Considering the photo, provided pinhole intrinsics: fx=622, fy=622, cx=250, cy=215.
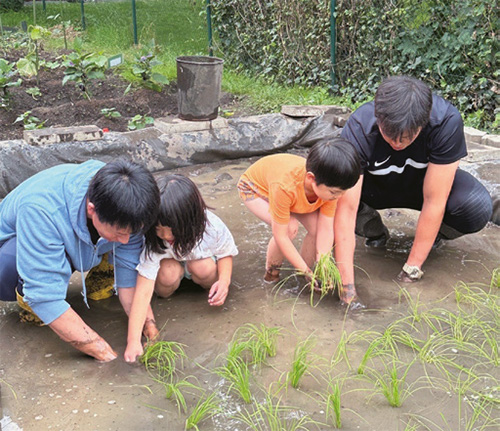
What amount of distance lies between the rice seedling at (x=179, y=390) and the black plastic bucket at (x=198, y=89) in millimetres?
3323

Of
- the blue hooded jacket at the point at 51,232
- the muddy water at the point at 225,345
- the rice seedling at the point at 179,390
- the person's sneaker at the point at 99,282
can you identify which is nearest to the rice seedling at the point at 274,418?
the muddy water at the point at 225,345

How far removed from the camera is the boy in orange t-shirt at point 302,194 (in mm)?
2596

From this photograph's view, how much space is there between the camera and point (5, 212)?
8.48 feet

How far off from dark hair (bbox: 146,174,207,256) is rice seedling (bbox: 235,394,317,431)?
0.71 m

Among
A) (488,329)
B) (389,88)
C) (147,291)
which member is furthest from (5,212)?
(488,329)

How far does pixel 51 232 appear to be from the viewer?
233 centimetres

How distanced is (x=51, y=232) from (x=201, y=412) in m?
0.88

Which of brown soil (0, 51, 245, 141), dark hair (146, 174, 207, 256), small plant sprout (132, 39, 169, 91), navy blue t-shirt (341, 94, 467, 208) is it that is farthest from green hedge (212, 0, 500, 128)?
dark hair (146, 174, 207, 256)

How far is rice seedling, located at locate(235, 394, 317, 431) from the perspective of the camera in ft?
6.68

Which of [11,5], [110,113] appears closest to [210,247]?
[110,113]

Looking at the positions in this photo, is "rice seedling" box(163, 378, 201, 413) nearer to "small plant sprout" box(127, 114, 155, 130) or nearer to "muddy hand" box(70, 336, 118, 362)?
"muddy hand" box(70, 336, 118, 362)

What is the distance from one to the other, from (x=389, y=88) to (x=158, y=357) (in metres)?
1.46

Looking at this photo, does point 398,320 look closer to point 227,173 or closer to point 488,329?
point 488,329

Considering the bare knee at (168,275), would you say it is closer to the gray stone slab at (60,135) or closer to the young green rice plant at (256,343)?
the young green rice plant at (256,343)
